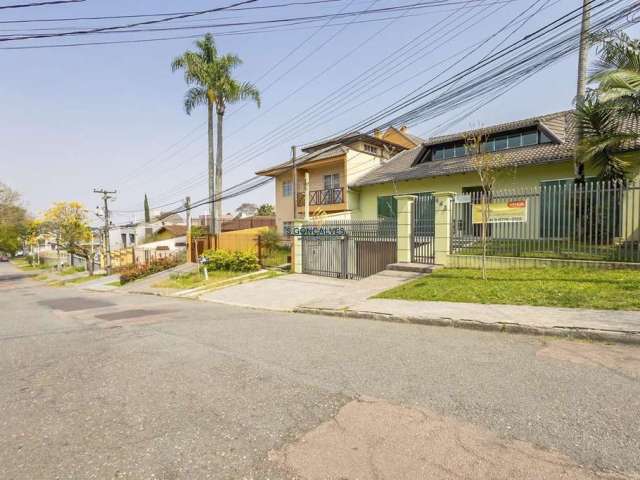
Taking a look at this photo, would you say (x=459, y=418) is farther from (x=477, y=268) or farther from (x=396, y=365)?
(x=477, y=268)

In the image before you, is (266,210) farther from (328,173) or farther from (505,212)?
(505,212)

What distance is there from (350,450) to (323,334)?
11.4 feet

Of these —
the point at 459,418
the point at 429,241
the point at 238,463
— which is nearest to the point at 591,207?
the point at 429,241

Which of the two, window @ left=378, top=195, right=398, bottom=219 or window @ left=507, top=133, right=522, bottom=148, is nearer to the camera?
window @ left=507, top=133, right=522, bottom=148

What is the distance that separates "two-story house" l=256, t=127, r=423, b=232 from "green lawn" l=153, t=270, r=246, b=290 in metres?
6.47

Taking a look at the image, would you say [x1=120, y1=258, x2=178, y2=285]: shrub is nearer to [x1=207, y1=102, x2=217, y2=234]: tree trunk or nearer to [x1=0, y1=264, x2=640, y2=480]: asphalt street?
[x1=207, y1=102, x2=217, y2=234]: tree trunk

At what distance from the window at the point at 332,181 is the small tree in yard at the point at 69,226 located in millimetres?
22184

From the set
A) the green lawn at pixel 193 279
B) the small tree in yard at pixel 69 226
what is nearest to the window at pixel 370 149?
the green lawn at pixel 193 279

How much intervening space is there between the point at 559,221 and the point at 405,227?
4.44 metres

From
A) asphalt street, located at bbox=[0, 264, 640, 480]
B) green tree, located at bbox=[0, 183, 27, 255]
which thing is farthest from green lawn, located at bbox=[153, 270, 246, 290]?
green tree, located at bbox=[0, 183, 27, 255]

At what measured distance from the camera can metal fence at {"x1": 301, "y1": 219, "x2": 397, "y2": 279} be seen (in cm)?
1285

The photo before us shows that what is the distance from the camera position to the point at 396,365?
4.27 meters

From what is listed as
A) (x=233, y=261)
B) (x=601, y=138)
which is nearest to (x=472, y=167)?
(x=601, y=138)

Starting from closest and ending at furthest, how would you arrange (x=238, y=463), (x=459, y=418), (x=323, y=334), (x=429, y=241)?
(x=238, y=463), (x=459, y=418), (x=323, y=334), (x=429, y=241)
